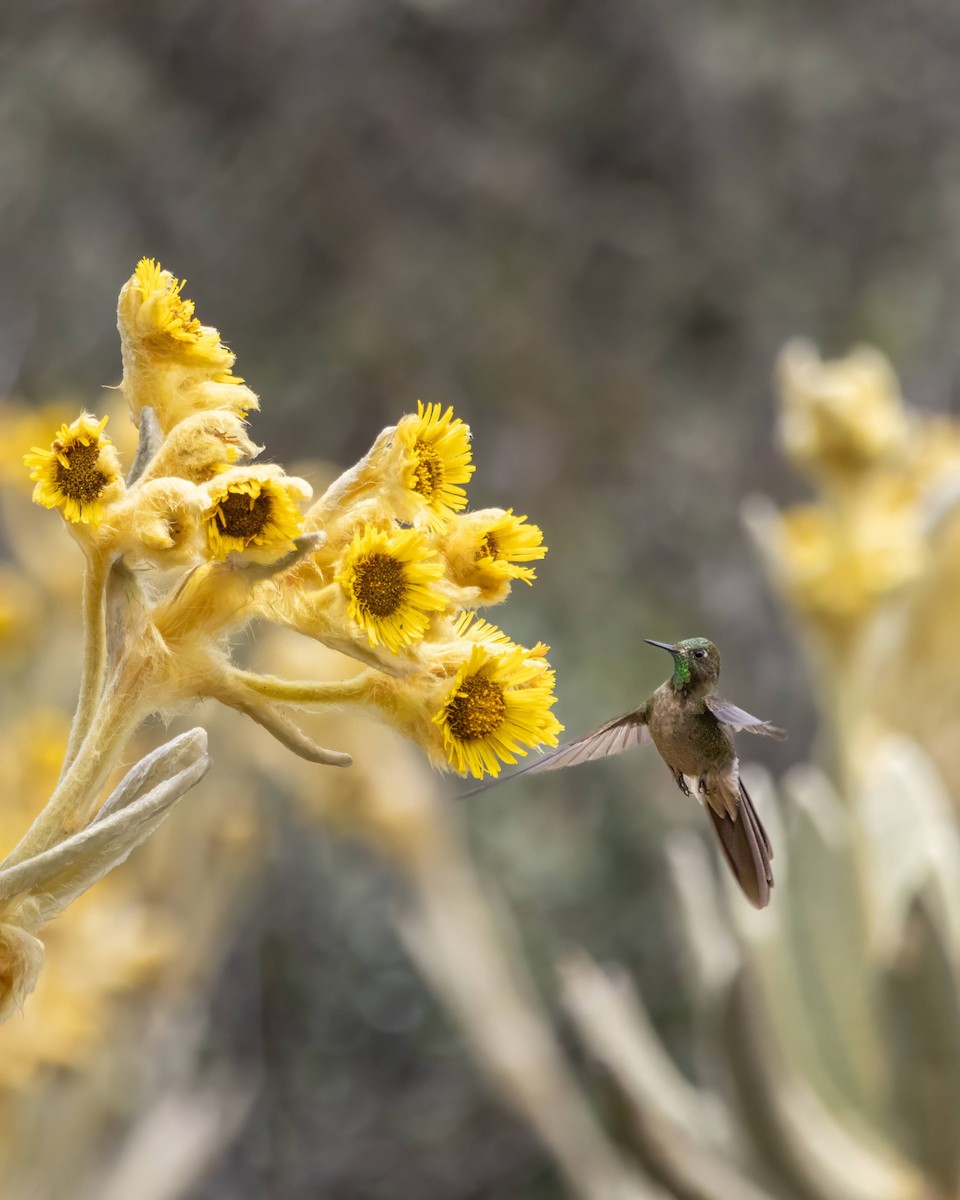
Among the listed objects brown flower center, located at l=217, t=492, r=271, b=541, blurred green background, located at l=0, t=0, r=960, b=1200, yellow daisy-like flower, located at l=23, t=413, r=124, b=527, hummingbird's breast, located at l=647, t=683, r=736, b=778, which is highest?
blurred green background, located at l=0, t=0, r=960, b=1200

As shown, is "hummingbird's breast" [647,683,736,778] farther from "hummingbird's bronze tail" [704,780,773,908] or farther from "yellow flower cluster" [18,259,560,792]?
"yellow flower cluster" [18,259,560,792]

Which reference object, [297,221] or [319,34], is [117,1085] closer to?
[297,221]

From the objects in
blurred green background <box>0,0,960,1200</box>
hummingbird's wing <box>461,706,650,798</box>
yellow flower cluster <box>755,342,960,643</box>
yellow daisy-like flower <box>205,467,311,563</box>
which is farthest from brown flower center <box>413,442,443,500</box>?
blurred green background <box>0,0,960,1200</box>

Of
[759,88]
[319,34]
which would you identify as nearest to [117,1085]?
[319,34]

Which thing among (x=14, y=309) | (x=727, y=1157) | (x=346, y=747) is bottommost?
(x=727, y=1157)

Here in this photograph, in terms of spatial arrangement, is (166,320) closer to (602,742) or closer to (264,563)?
(264,563)

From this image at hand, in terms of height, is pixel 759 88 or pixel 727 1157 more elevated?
pixel 759 88

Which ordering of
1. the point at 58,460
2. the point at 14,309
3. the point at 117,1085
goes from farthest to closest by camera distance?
the point at 14,309 → the point at 117,1085 → the point at 58,460
